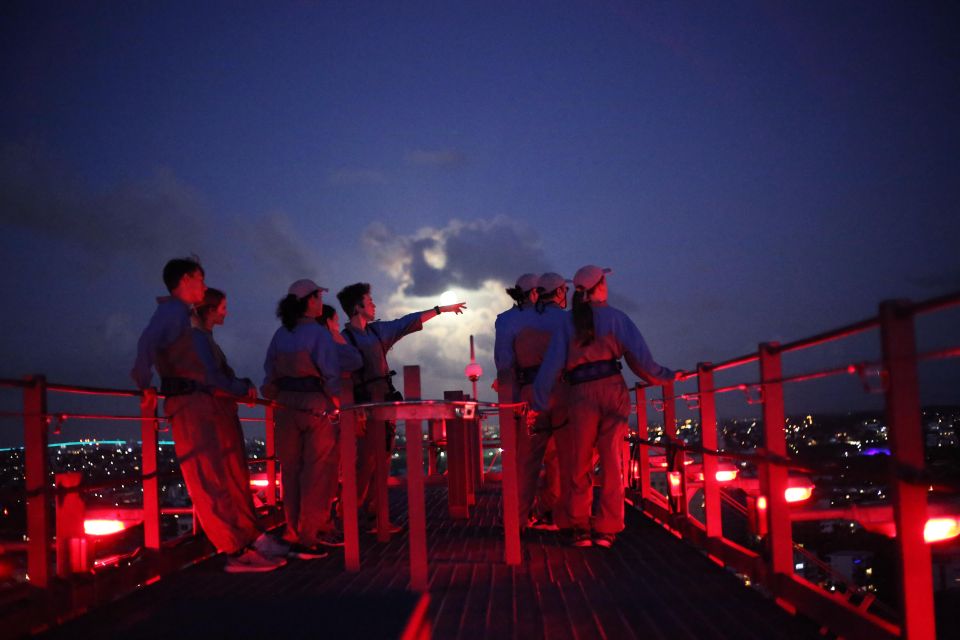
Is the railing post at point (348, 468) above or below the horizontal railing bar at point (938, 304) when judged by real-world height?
below

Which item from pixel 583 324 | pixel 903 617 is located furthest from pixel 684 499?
pixel 903 617

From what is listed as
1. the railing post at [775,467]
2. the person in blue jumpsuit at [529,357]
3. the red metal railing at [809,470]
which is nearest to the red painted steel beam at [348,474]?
the person in blue jumpsuit at [529,357]

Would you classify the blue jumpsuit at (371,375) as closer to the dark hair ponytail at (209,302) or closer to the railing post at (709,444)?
the dark hair ponytail at (209,302)

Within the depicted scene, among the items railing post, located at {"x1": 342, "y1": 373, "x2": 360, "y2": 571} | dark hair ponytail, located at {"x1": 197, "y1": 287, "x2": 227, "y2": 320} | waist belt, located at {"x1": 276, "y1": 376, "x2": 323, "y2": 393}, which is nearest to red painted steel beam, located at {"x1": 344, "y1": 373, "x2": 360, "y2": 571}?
railing post, located at {"x1": 342, "y1": 373, "x2": 360, "y2": 571}

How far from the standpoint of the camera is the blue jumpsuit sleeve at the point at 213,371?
5645 mm

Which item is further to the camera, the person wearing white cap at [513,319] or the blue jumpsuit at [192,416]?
the person wearing white cap at [513,319]

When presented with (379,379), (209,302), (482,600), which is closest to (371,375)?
(379,379)

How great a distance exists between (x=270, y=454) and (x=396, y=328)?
5.29 feet

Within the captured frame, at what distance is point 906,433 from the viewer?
2.41 meters

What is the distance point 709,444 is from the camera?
486 centimetres

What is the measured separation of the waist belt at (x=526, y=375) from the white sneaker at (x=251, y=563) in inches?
97.0

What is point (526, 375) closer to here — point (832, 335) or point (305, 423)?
point (305, 423)

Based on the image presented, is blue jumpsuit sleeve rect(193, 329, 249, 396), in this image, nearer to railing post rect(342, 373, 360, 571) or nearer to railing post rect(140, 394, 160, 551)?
railing post rect(140, 394, 160, 551)

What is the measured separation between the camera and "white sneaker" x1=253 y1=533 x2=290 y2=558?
5.29 meters
